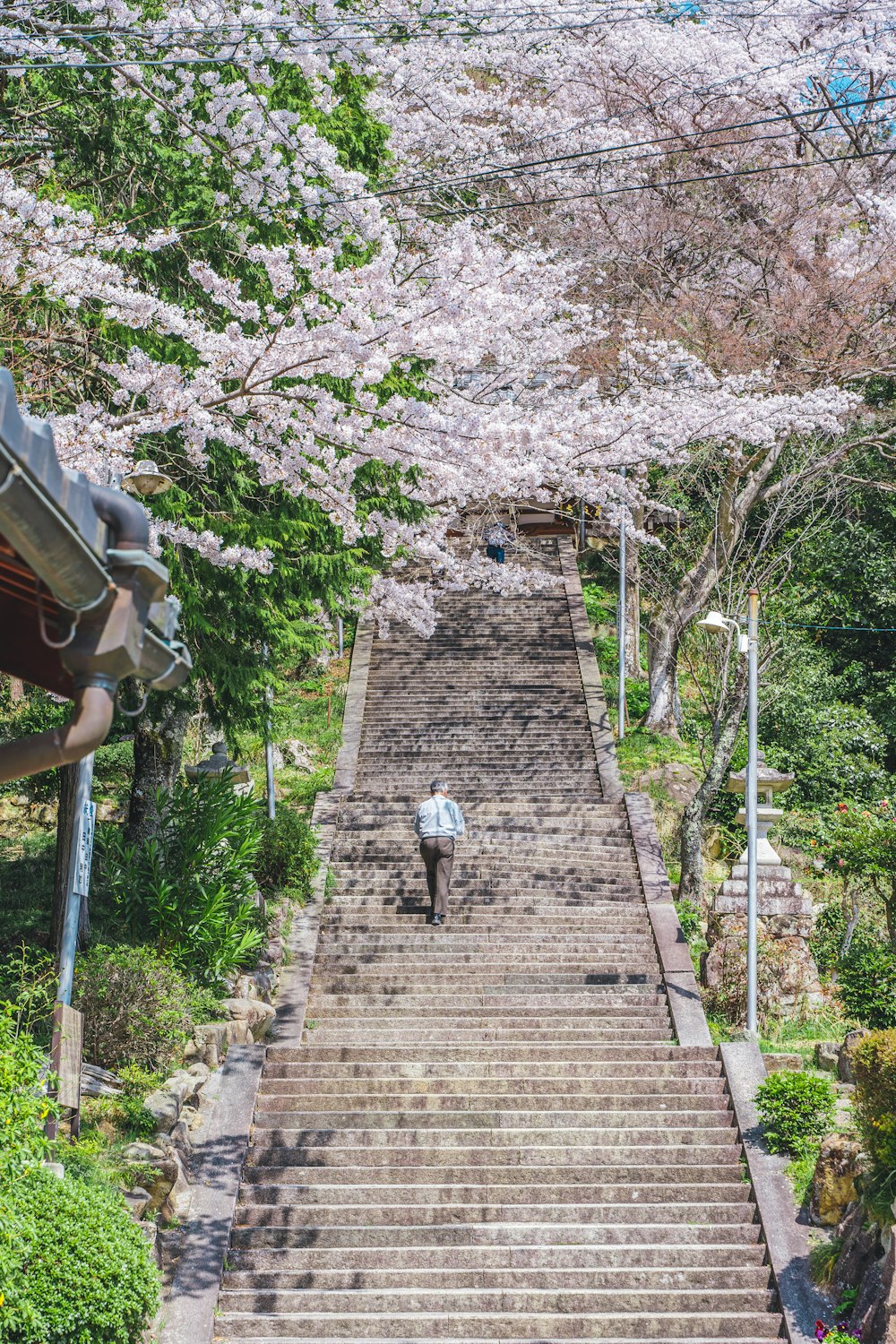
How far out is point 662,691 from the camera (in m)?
19.2

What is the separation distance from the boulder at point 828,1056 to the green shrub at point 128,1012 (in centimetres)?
505

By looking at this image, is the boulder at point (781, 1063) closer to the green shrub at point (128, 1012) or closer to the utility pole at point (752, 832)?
the utility pole at point (752, 832)

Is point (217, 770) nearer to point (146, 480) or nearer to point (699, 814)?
point (699, 814)

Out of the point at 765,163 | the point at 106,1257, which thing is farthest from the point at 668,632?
the point at 106,1257

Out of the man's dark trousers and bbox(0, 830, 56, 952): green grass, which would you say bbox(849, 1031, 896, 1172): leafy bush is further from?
bbox(0, 830, 56, 952): green grass

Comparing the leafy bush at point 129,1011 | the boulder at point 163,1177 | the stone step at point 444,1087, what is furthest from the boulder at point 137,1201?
the stone step at point 444,1087

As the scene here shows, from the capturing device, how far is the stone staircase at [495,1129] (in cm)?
764

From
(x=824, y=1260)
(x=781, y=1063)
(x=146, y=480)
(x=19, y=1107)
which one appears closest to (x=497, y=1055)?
(x=781, y=1063)

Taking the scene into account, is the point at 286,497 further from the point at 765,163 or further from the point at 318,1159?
the point at 765,163

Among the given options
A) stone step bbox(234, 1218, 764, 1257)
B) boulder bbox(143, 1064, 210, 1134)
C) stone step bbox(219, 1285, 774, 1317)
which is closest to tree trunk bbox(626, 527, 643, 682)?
boulder bbox(143, 1064, 210, 1134)

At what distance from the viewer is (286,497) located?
1065cm

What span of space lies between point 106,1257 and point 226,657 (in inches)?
215

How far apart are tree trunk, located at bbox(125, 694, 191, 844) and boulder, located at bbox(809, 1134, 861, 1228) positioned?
6.60 meters

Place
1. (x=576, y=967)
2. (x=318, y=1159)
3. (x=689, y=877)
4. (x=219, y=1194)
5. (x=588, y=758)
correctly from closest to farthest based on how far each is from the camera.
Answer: (x=219, y=1194) < (x=318, y=1159) < (x=576, y=967) < (x=689, y=877) < (x=588, y=758)
